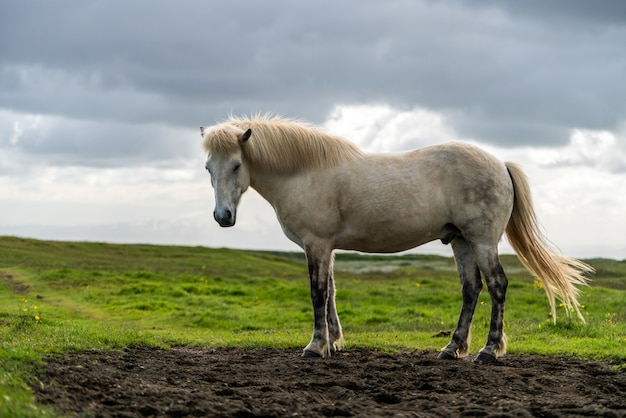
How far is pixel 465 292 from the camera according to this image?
10.9 meters

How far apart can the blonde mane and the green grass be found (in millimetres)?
3682

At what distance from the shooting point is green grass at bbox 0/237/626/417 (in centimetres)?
1148

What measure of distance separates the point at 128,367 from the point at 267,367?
74.9 inches

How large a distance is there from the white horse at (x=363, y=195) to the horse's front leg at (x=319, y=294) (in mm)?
15

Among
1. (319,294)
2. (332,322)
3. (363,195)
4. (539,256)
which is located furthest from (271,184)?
(539,256)

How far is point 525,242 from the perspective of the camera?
11.3 meters

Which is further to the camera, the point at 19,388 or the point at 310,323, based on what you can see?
the point at 310,323

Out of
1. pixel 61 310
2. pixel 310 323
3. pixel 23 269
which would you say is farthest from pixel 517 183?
pixel 23 269

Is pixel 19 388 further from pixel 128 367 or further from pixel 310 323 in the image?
pixel 310 323

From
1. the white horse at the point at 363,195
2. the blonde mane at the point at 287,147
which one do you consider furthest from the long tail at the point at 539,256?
the blonde mane at the point at 287,147

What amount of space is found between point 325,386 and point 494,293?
3462 millimetres

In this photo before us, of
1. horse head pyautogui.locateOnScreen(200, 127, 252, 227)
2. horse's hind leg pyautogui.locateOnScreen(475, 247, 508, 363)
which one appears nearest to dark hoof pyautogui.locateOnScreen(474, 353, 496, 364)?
horse's hind leg pyautogui.locateOnScreen(475, 247, 508, 363)

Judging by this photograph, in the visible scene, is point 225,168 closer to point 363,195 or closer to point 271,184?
point 271,184

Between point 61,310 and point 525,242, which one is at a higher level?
point 525,242
